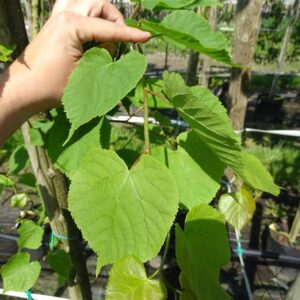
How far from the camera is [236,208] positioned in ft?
2.28

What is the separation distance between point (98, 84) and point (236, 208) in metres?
0.43

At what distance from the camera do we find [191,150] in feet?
1.55

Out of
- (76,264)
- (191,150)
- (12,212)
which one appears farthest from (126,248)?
(12,212)

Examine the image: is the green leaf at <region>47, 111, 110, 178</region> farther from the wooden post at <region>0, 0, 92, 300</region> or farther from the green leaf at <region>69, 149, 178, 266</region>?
the wooden post at <region>0, 0, 92, 300</region>

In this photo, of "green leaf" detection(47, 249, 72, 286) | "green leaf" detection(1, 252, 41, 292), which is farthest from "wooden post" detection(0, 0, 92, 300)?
"green leaf" detection(1, 252, 41, 292)

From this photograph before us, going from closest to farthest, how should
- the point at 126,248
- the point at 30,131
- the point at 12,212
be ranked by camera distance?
the point at 126,248 → the point at 30,131 → the point at 12,212

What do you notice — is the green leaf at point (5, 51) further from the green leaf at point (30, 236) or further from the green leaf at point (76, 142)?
the green leaf at point (30, 236)

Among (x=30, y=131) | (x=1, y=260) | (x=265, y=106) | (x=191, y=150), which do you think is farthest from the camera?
(x=265, y=106)

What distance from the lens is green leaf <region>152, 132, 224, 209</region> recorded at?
17.7 inches

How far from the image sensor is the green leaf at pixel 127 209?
1.16 feet

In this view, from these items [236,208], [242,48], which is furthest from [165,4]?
[242,48]

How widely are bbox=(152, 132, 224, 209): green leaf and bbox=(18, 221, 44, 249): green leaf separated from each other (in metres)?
0.65

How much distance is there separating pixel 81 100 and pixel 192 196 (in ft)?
0.65

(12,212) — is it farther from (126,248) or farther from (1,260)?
(126,248)
